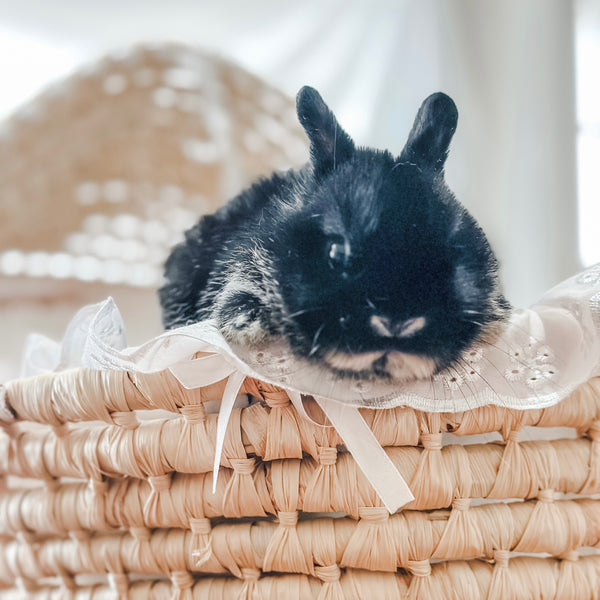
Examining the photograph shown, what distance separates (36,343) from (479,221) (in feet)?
1.73

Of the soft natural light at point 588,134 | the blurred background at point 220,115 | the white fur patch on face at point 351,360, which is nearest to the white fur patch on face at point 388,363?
the white fur patch on face at point 351,360

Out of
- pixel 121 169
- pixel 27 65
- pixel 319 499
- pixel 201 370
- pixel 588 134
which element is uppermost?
pixel 27 65

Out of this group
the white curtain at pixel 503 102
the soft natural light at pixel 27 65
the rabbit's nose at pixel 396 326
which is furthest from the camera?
the soft natural light at pixel 27 65

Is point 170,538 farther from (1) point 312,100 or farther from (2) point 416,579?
(1) point 312,100

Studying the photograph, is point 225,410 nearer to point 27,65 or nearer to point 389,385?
point 389,385

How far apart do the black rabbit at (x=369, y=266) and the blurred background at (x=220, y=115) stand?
0.25 meters

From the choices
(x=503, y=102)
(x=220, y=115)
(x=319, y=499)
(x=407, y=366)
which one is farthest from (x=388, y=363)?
(x=220, y=115)

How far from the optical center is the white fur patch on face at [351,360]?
13.7 inches

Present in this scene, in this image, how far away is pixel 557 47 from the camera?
765mm

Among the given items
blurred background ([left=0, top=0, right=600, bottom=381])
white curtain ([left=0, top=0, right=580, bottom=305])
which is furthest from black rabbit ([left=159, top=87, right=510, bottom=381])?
blurred background ([left=0, top=0, right=600, bottom=381])

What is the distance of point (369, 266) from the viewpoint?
1.12ft

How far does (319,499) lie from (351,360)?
11 cm

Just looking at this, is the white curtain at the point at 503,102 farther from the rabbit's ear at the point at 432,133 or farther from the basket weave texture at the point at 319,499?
the basket weave texture at the point at 319,499

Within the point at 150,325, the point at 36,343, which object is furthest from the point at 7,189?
the point at 36,343
